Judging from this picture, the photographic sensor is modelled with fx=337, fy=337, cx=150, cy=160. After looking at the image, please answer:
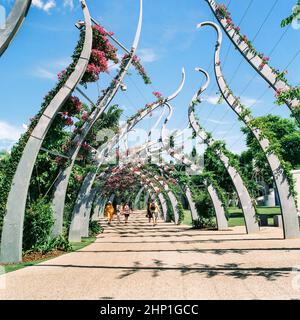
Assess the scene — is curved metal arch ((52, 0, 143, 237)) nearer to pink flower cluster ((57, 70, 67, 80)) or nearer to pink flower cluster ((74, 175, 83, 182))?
pink flower cluster ((57, 70, 67, 80))

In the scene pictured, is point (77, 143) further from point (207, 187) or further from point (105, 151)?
point (207, 187)

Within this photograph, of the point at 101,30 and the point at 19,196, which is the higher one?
the point at 101,30

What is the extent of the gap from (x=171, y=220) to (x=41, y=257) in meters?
22.6

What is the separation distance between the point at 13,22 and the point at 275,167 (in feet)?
33.6

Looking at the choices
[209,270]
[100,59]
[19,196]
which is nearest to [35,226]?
[19,196]

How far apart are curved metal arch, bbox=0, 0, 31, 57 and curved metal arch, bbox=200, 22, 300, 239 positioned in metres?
8.52

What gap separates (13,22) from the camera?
611cm

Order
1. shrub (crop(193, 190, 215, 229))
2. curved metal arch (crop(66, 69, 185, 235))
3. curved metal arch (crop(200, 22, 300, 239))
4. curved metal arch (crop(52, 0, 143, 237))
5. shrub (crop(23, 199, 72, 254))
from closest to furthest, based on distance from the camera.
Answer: shrub (crop(23, 199, 72, 254))
curved metal arch (crop(52, 0, 143, 237))
curved metal arch (crop(200, 22, 300, 239))
curved metal arch (crop(66, 69, 185, 235))
shrub (crop(193, 190, 215, 229))

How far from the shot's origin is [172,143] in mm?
21359

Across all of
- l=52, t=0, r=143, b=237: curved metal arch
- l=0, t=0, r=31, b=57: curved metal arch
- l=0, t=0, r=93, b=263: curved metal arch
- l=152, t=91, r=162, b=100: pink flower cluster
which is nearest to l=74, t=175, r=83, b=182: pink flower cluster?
l=52, t=0, r=143, b=237: curved metal arch

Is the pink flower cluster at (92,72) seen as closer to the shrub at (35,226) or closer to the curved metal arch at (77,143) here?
the curved metal arch at (77,143)

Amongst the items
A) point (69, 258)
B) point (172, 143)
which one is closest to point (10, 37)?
point (69, 258)

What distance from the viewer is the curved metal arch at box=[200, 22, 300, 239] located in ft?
40.8

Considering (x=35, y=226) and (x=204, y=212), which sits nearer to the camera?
(x=35, y=226)
